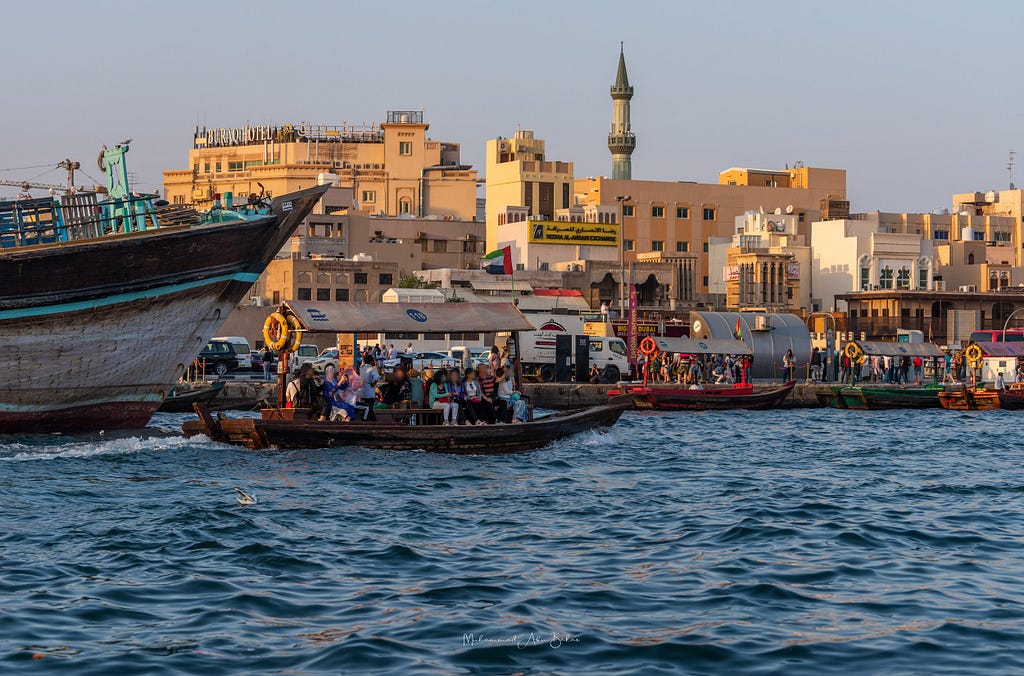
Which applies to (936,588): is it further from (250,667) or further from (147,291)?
(147,291)

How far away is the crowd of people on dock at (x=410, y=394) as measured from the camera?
2522 centimetres

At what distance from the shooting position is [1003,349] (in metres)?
62.5

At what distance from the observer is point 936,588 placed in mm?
13398

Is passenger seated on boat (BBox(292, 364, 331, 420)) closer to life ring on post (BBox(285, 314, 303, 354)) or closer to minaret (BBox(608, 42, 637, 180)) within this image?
life ring on post (BBox(285, 314, 303, 354))

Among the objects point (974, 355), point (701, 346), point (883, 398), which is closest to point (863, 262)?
point (974, 355)

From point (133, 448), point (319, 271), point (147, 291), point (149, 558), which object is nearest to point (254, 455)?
point (133, 448)

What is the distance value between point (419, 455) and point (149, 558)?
10.2 meters

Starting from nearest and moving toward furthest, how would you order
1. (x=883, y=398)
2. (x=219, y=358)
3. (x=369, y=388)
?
(x=369, y=388) → (x=883, y=398) → (x=219, y=358)

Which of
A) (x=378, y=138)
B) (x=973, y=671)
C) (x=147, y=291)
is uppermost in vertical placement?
(x=378, y=138)

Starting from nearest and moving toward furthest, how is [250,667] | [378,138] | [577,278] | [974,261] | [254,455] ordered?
1. [250,667]
2. [254,455]
3. [577,278]
4. [974,261]
5. [378,138]

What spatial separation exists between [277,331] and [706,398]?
75.4 ft

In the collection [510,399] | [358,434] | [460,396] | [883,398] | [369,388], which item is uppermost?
[369,388]

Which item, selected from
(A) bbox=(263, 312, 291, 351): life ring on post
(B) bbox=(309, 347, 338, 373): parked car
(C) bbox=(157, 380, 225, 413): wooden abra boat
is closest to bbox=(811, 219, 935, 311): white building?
(B) bbox=(309, 347, 338, 373): parked car

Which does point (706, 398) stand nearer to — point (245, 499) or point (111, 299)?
point (111, 299)
